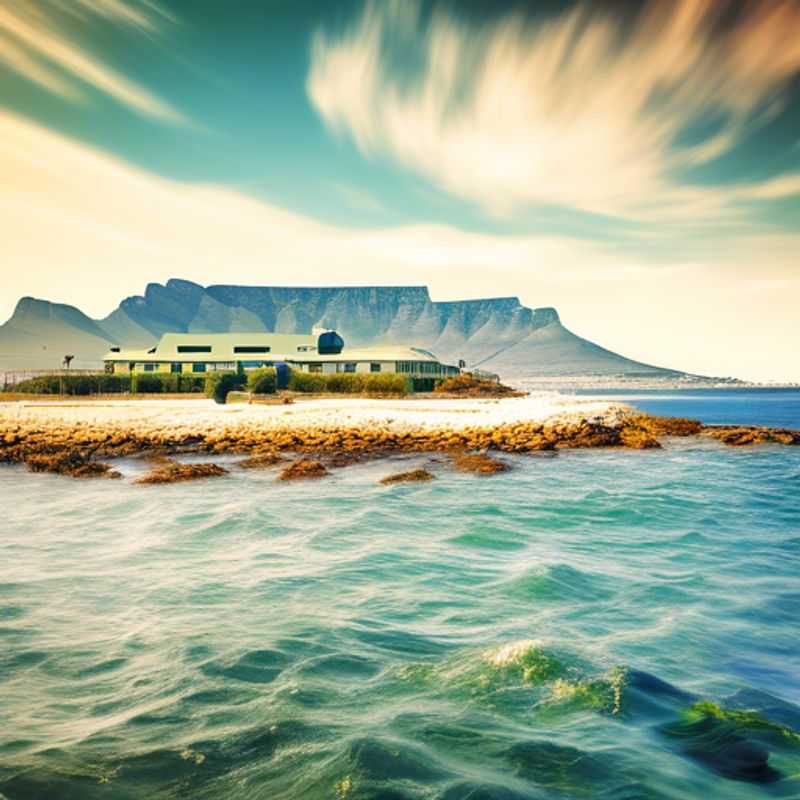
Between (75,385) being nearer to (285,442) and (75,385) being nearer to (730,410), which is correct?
(285,442)

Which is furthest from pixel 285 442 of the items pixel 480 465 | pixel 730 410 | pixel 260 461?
pixel 730 410

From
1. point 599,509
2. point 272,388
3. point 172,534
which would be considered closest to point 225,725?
point 172,534

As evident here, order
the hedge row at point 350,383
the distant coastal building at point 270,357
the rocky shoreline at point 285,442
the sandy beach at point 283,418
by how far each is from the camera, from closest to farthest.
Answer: the rocky shoreline at point 285,442 → the sandy beach at point 283,418 → the hedge row at point 350,383 → the distant coastal building at point 270,357

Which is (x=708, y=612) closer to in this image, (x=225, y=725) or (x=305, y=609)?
(x=305, y=609)

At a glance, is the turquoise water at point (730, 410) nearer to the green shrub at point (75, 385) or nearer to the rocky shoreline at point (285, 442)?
the rocky shoreline at point (285, 442)

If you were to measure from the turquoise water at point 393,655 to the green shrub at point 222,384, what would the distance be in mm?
34169

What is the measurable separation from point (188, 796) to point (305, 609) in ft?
14.0

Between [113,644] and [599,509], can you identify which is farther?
[599,509]

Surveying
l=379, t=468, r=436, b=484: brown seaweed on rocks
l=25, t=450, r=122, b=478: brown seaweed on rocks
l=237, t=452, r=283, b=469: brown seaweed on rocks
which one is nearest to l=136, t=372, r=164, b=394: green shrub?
l=25, t=450, r=122, b=478: brown seaweed on rocks

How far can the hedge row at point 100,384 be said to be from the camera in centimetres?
5922

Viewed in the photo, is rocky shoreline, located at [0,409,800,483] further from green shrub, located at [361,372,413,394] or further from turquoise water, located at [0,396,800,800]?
green shrub, located at [361,372,413,394]

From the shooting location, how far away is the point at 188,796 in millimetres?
4824

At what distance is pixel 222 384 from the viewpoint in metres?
49.6

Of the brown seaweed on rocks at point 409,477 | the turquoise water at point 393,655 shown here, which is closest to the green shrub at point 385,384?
the brown seaweed on rocks at point 409,477
